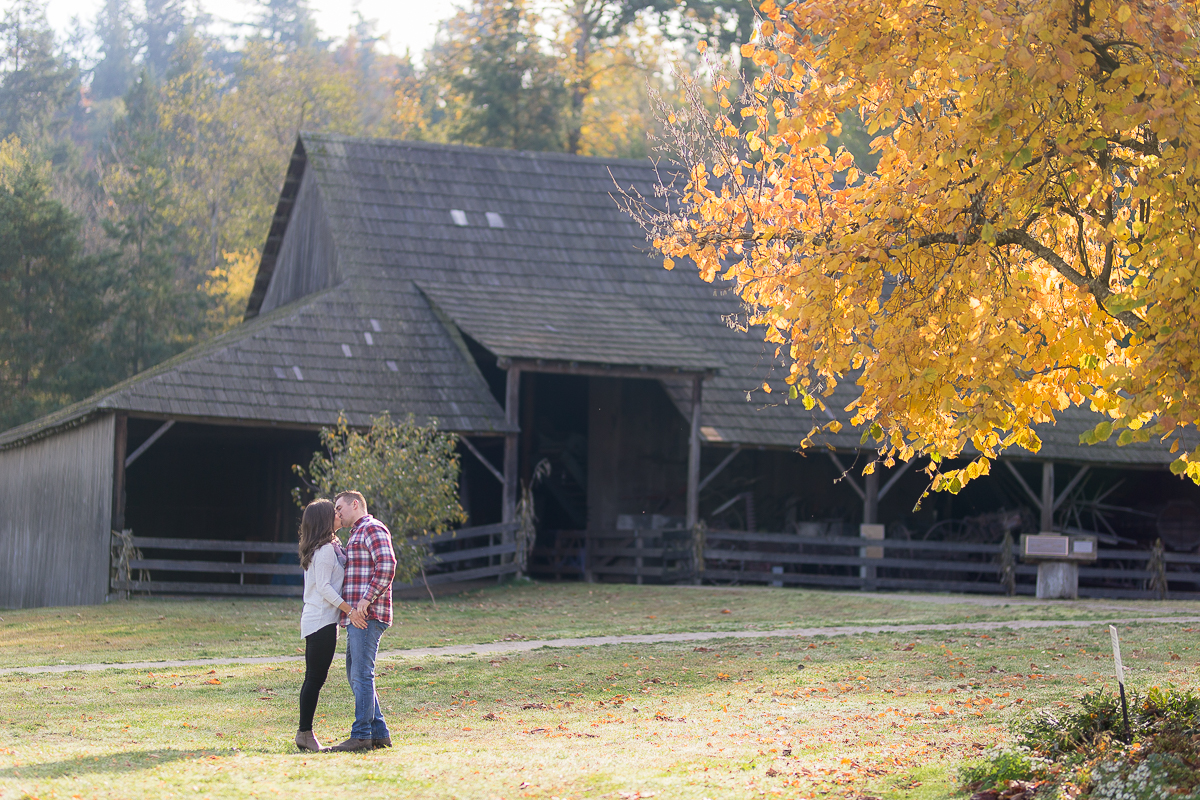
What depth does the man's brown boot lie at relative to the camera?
28.6 feet

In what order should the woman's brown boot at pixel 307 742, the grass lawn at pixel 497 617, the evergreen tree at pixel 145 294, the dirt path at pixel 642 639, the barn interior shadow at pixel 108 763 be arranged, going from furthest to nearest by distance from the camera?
the evergreen tree at pixel 145 294, the grass lawn at pixel 497 617, the dirt path at pixel 642 639, the woman's brown boot at pixel 307 742, the barn interior shadow at pixel 108 763

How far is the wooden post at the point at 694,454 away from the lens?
22.4 meters

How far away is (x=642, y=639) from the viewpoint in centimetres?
1512

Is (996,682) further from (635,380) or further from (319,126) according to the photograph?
(319,126)

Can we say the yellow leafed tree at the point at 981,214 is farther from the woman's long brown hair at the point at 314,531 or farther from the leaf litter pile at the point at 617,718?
the woman's long brown hair at the point at 314,531

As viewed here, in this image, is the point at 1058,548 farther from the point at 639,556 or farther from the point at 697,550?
the point at 639,556

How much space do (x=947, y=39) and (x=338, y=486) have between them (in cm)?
1253

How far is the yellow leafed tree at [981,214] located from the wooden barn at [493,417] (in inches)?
460

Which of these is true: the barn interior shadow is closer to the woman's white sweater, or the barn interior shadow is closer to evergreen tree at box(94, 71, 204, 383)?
the woman's white sweater

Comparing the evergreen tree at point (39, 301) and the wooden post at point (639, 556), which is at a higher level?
the evergreen tree at point (39, 301)

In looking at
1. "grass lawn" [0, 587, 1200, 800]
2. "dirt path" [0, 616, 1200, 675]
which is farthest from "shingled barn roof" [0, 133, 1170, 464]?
"grass lawn" [0, 587, 1200, 800]

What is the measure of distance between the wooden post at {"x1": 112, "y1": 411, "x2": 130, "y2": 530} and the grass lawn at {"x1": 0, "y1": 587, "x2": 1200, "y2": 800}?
318cm

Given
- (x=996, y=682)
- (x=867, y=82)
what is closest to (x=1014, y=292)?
(x=867, y=82)

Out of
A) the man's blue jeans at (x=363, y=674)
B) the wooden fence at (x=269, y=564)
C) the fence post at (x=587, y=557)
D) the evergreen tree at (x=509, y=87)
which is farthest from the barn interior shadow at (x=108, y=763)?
the evergreen tree at (x=509, y=87)
